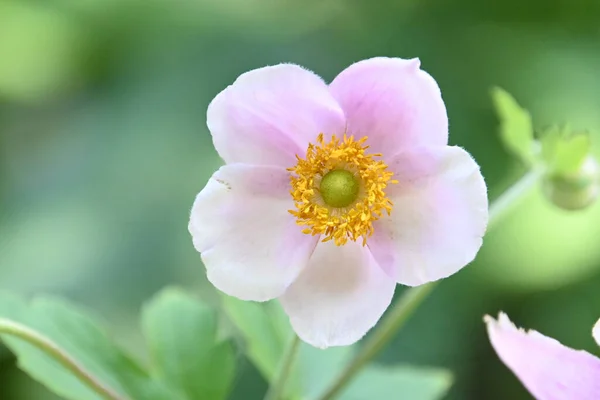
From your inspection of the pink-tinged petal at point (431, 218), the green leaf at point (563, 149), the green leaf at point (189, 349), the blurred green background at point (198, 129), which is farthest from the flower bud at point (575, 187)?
the blurred green background at point (198, 129)

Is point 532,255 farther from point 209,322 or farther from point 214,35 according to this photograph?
point 209,322

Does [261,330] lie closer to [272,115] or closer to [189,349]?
[189,349]

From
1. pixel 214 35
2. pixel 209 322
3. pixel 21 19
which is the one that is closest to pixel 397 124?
pixel 209 322

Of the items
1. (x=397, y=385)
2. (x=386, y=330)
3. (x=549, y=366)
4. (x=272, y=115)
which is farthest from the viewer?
(x=397, y=385)

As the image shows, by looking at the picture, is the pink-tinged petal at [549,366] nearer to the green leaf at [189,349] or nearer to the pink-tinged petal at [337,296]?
the pink-tinged petal at [337,296]

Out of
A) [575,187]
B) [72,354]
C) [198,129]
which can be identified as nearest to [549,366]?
[575,187]

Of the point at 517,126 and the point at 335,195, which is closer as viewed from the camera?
the point at 335,195
